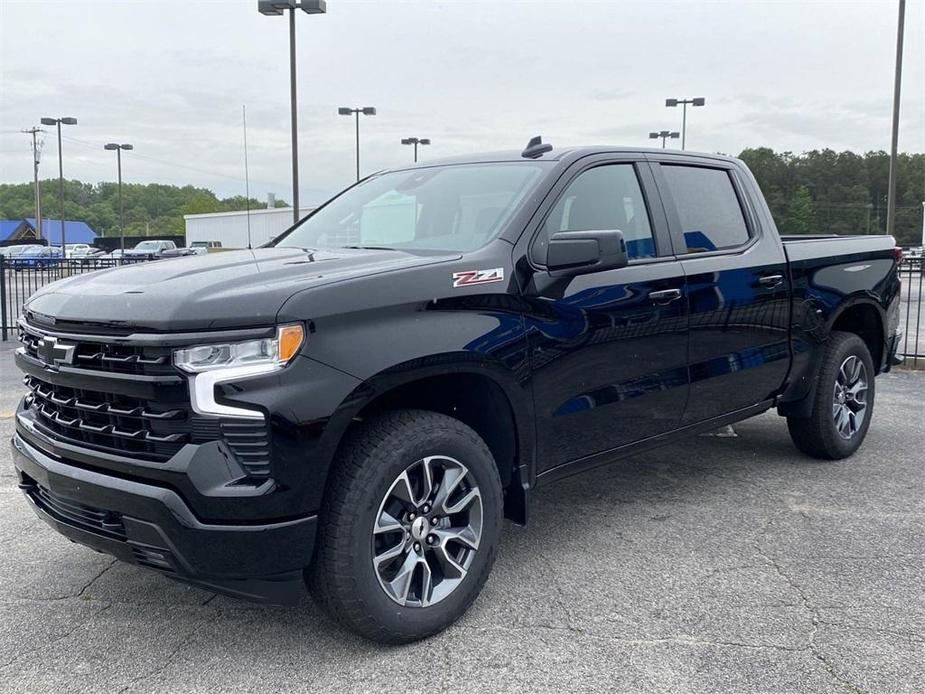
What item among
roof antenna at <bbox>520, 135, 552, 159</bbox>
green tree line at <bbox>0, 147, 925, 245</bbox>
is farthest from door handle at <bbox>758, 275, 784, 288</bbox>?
green tree line at <bbox>0, 147, 925, 245</bbox>

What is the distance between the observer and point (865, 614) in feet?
10.9

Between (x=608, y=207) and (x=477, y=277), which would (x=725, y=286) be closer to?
(x=608, y=207)

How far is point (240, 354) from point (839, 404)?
4245mm

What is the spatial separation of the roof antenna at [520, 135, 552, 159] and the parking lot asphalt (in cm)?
188

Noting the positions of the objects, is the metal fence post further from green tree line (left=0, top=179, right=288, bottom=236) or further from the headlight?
green tree line (left=0, top=179, right=288, bottom=236)

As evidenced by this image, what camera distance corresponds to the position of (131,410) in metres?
2.76

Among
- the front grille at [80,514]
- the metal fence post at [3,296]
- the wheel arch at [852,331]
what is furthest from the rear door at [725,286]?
the metal fence post at [3,296]

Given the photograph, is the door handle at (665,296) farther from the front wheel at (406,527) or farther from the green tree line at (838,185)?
the green tree line at (838,185)

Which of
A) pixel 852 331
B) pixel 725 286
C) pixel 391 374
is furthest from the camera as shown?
pixel 852 331

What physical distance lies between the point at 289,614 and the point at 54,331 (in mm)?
1412

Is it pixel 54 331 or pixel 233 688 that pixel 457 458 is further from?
pixel 54 331

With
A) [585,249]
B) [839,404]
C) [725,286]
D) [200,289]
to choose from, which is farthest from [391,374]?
[839,404]

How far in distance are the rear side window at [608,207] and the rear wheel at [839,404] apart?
192 cm

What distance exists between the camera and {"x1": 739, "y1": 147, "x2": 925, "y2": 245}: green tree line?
5088cm
